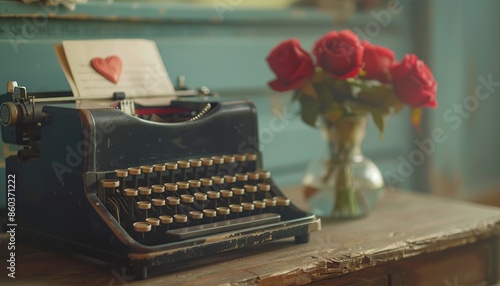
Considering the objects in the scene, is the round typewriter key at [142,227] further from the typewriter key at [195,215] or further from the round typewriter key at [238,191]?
the round typewriter key at [238,191]

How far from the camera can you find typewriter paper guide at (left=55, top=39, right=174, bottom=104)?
157 cm

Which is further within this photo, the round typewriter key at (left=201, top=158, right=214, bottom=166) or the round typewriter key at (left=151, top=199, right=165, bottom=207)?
the round typewriter key at (left=201, top=158, right=214, bottom=166)

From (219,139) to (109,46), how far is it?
352 millimetres

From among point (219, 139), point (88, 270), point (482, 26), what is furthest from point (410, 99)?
point (482, 26)

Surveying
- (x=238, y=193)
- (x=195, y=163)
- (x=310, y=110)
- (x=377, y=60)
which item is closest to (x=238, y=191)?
(x=238, y=193)

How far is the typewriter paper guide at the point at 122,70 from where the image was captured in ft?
5.14

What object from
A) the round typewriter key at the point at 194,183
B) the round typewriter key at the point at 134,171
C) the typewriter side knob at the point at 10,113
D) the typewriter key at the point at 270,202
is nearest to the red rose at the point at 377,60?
the typewriter key at the point at 270,202

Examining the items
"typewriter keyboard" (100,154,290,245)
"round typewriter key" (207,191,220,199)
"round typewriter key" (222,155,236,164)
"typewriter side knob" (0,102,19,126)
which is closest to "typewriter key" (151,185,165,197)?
"typewriter keyboard" (100,154,290,245)

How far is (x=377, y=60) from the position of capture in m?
1.75

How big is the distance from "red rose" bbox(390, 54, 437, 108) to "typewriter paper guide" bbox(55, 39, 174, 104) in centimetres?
56

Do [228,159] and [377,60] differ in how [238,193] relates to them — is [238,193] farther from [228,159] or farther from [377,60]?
[377,60]

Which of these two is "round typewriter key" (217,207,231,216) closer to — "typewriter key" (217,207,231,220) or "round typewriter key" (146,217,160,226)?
"typewriter key" (217,207,231,220)

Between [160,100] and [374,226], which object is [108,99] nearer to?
[160,100]

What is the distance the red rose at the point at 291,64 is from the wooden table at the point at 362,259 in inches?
14.5
